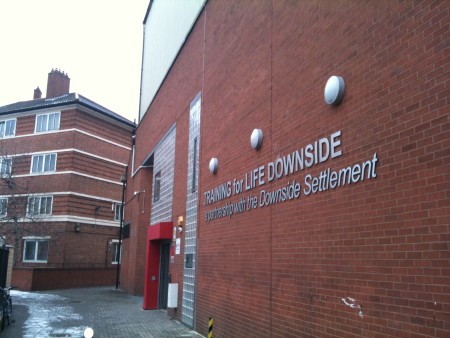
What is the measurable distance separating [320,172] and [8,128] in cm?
3306

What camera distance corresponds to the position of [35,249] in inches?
1227

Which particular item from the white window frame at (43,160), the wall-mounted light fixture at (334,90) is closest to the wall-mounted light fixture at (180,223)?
the wall-mounted light fixture at (334,90)

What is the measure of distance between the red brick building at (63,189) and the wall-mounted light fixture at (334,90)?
2565 centimetres

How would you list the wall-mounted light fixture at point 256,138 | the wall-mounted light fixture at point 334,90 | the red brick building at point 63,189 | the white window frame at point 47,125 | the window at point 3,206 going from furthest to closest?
1. the white window frame at point 47,125
2. the window at point 3,206
3. the red brick building at point 63,189
4. the wall-mounted light fixture at point 256,138
5. the wall-mounted light fixture at point 334,90

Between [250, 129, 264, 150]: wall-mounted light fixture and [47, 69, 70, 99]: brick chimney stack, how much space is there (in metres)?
31.8

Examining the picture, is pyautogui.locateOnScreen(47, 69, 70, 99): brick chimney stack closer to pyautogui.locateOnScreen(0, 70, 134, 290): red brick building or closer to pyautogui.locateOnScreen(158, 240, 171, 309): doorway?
pyautogui.locateOnScreen(0, 70, 134, 290): red brick building

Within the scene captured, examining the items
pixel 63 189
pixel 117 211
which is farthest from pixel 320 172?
pixel 117 211

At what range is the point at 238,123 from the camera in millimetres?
10156

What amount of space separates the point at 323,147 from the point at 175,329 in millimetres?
8162

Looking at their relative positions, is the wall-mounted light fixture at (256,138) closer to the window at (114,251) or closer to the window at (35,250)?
the window at (35,250)

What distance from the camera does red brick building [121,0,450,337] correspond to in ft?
15.5

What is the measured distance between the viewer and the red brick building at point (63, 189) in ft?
100.0

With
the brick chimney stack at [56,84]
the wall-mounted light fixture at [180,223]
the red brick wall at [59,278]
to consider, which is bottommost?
the red brick wall at [59,278]

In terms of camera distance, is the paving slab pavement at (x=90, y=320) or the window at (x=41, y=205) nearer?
the paving slab pavement at (x=90, y=320)
